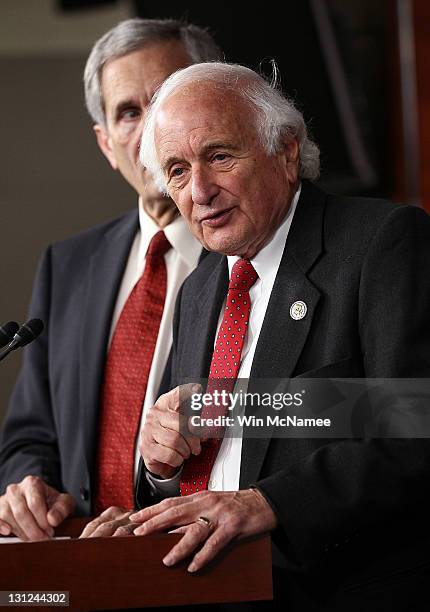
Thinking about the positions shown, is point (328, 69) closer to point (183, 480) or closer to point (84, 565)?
point (183, 480)

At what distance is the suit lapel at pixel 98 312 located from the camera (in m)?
2.37

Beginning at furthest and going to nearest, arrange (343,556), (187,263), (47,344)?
1. (47,344)
2. (187,263)
3. (343,556)

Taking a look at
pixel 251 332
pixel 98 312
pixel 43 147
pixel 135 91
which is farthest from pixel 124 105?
pixel 43 147

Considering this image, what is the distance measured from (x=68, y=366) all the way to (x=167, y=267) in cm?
36

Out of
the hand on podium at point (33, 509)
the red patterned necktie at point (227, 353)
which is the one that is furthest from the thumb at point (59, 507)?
the red patterned necktie at point (227, 353)

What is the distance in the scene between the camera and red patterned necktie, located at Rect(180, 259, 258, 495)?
179 cm

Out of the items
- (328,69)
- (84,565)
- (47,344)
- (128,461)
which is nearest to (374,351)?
(84,565)

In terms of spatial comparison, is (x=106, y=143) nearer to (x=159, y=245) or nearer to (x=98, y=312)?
(x=159, y=245)

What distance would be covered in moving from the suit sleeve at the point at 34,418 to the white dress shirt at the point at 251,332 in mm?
642

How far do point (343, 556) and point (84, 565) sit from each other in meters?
0.47

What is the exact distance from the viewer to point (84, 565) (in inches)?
55.0

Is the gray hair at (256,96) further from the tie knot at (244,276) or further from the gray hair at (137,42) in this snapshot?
the gray hair at (137,42)

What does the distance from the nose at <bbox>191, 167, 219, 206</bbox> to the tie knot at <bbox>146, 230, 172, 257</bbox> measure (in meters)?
0.63

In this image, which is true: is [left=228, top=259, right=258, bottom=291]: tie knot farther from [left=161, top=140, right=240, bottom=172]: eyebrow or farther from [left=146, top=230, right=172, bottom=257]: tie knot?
[left=146, top=230, right=172, bottom=257]: tie knot
